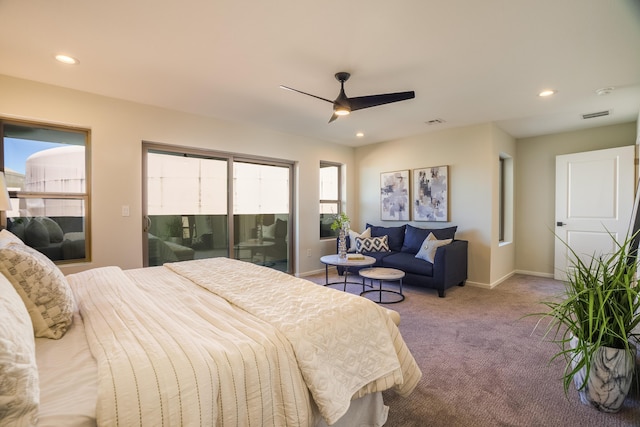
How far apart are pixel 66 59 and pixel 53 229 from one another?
5.76ft

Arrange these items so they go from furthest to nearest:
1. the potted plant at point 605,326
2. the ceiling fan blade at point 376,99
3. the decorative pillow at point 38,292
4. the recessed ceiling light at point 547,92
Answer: the recessed ceiling light at point 547,92, the ceiling fan blade at point 376,99, the potted plant at point 605,326, the decorative pillow at point 38,292

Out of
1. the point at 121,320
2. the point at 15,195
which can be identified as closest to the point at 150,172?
the point at 15,195

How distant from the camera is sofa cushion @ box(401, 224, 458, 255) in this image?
4516mm

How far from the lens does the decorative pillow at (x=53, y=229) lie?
10.1 feet

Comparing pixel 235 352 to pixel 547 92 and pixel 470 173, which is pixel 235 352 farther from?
pixel 470 173

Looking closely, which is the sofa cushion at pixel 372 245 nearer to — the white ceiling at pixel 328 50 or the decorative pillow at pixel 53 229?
the white ceiling at pixel 328 50

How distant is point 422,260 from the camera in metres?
4.21

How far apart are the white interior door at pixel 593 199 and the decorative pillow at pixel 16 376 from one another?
5.28 metres

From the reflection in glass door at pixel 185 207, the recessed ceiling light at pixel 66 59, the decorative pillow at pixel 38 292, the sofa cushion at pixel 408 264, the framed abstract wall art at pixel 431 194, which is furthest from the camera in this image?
the framed abstract wall art at pixel 431 194

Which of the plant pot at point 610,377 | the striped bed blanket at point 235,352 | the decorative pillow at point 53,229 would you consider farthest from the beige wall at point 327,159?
the plant pot at point 610,377

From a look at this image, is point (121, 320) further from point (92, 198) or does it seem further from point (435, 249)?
point (435, 249)

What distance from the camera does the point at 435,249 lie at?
4.11 metres

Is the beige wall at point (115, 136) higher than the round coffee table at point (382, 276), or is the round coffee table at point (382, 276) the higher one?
the beige wall at point (115, 136)

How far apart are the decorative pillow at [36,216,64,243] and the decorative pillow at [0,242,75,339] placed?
2294 millimetres
